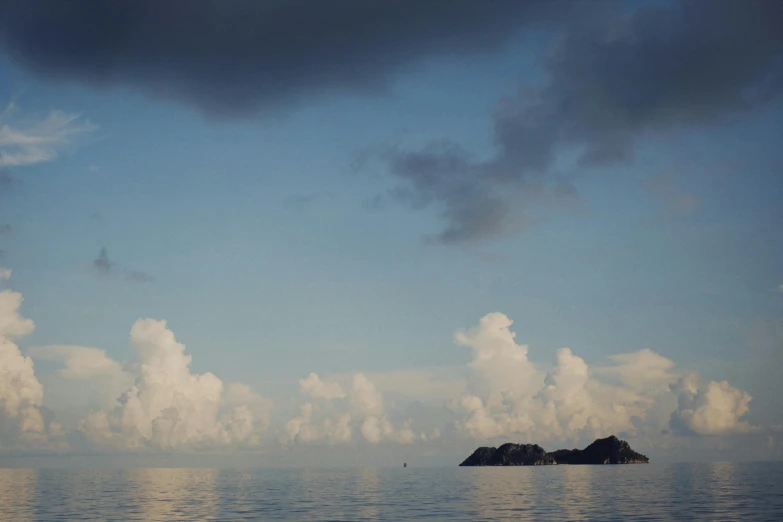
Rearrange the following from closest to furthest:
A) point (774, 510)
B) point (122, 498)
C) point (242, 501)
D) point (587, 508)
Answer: point (774, 510), point (587, 508), point (242, 501), point (122, 498)

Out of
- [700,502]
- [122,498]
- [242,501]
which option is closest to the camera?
[700,502]

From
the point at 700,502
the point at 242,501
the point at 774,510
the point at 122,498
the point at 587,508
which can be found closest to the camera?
the point at 774,510

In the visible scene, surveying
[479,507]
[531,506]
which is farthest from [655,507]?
[479,507]

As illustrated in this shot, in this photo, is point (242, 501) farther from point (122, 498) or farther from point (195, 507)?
point (122, 498)

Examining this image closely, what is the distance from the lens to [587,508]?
10731cm

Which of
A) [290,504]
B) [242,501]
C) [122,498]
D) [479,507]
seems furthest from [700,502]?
[122,498]

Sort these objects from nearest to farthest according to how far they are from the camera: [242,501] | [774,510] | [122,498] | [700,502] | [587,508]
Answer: [774,510] < [587,508] < [700,502] < [242,501] < [122,498]

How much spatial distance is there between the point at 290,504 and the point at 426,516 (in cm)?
3295

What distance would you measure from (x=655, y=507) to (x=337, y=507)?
51.6 metres

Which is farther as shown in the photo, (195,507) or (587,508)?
(195,507)

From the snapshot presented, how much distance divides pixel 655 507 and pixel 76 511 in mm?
92584

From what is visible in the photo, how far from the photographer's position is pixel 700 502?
115125 millimetres

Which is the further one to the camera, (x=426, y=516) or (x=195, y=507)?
(x=195, y=507)

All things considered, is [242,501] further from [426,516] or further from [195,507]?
[426,516]
